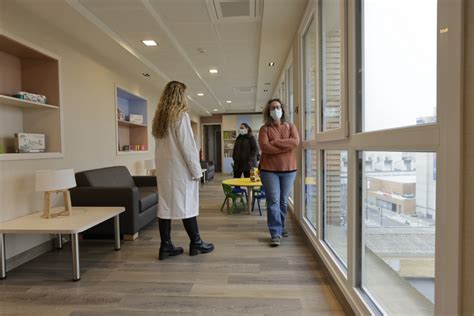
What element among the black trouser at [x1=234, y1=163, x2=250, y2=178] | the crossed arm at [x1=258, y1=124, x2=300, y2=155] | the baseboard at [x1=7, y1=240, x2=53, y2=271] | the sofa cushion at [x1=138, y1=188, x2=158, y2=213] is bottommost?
the baseboard at [x1=7, y1=240, x2=53, y2=271]

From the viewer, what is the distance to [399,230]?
131cm

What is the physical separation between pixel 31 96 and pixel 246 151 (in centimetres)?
314

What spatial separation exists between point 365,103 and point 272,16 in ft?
6.06

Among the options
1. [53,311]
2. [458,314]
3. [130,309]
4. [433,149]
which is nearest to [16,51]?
[53,311]

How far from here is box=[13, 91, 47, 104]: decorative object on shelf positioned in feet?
8.68

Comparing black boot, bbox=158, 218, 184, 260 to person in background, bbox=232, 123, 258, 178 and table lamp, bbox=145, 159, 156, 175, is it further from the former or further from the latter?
table lamp, bbox=145, 159, 156, 175

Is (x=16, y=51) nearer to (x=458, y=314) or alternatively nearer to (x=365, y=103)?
(x=365, y=103)

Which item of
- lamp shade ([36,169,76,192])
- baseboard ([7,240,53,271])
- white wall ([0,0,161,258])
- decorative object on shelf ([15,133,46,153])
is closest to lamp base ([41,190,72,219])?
lamp shade ([36,169,76,192])

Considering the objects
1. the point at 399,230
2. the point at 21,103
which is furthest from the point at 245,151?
the point at 399,230

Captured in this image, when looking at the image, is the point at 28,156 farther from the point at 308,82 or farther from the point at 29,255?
the point at 308,82

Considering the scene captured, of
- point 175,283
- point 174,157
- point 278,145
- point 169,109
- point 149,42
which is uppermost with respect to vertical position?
point 149,42

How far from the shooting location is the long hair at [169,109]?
2.47 m

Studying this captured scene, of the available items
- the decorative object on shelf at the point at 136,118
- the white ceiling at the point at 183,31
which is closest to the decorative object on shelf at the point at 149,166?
the decorative object on shelf at the point at 136,118

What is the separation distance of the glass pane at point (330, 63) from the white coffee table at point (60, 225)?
7.04 ft
